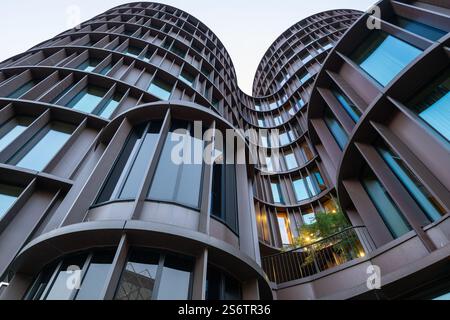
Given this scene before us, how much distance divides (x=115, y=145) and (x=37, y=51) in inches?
499

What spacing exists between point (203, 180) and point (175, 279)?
2.93m

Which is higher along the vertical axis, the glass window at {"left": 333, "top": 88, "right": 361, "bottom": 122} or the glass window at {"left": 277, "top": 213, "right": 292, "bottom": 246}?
the glass window at {"left": 277, "top": 213, "right": 292, "bottom": 246}

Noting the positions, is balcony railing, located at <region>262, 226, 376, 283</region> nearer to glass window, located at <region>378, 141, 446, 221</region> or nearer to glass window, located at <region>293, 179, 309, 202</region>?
glass window, located at <region>378, 141, 446, 221</region>

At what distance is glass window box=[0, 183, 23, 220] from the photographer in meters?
8.15

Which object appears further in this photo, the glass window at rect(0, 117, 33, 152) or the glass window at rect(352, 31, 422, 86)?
the glass window at rect(0, 117, 33, 152)

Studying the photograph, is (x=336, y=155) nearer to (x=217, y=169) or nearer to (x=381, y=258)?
(x=381, y=258)

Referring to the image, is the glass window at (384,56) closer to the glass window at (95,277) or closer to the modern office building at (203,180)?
the modern office building at (203,180)

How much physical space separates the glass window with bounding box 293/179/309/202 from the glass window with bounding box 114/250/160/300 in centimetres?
1911

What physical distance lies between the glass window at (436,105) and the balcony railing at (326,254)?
4.26 m

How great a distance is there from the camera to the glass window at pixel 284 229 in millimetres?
19703

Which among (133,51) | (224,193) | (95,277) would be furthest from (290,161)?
(95,277)

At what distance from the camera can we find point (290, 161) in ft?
83.6

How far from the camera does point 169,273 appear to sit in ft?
16.3

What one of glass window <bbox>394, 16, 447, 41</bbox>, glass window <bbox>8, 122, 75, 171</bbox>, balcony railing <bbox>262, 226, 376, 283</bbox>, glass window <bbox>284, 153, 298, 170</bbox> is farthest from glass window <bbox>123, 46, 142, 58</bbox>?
glass window <bbox>284, 153, 298, 170</bbox>
